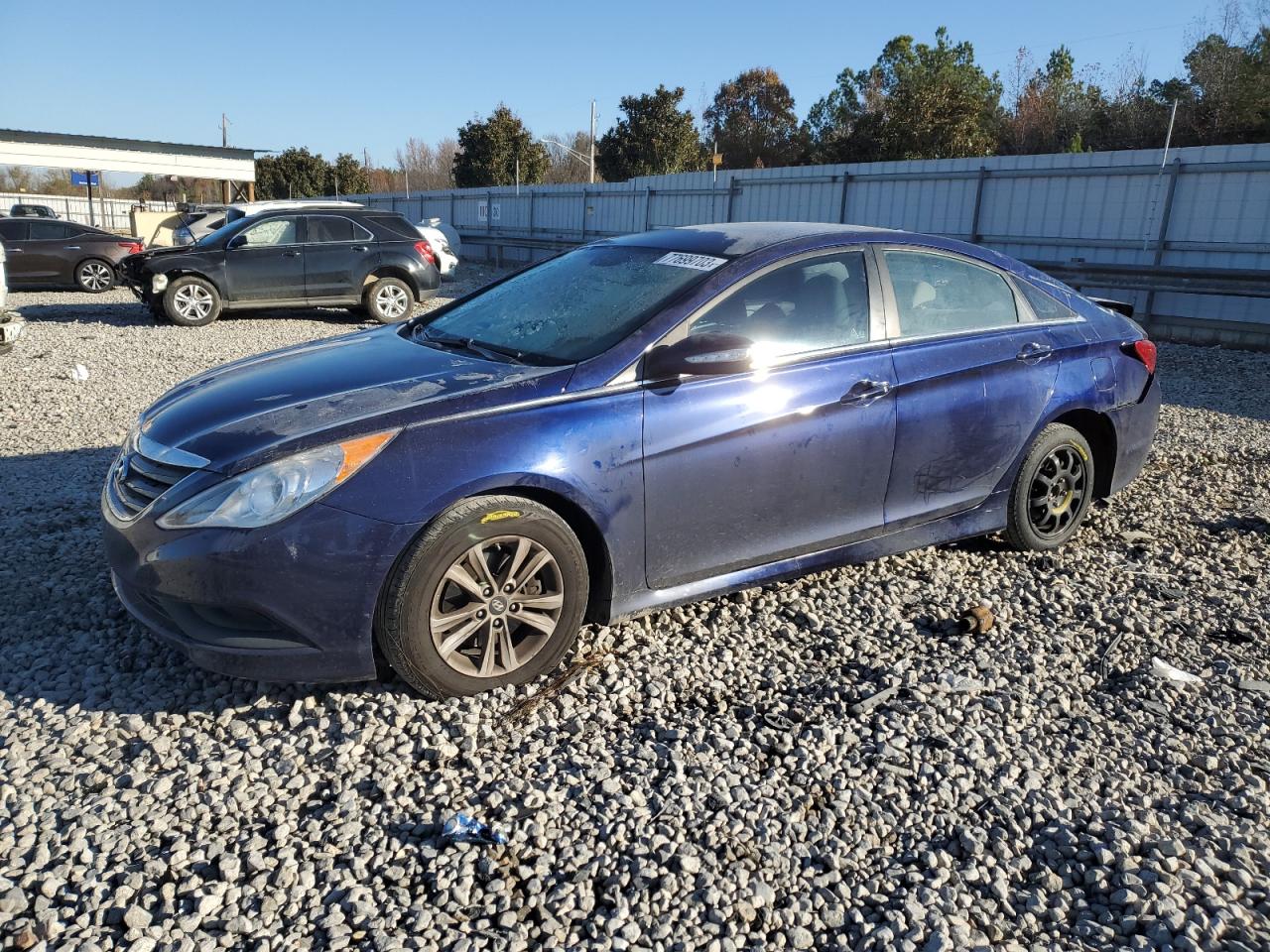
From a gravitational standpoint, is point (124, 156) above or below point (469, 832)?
above

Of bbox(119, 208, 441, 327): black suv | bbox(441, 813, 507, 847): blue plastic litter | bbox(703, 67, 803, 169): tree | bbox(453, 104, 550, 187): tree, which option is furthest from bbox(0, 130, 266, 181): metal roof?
bbox(441, 813, 507, 847): blue plastic litter

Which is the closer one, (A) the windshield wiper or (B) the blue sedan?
(B) the blue sedan

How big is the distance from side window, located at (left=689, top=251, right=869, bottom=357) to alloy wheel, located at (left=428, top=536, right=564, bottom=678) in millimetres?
1120

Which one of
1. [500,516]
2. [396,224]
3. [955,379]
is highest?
[396,224]

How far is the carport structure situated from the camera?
39.7m

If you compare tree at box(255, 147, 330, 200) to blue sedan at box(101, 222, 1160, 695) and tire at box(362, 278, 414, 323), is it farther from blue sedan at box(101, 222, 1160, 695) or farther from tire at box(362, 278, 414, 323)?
blue sedan at box(101, 222, 1160, 695)

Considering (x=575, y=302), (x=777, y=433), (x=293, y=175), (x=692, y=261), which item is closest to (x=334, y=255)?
(x=575, y=302)

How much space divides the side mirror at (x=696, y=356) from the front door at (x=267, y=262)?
444 inches

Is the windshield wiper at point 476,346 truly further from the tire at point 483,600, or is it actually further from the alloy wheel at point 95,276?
the alloy wheel at point 95,276

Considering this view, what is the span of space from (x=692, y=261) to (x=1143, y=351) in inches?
107

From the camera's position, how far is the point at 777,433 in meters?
3.67

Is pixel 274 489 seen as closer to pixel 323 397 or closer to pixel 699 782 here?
pixel 323 397

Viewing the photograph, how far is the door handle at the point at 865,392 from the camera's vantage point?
3848 millimetres

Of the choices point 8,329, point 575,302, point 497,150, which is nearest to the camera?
point 575,302
